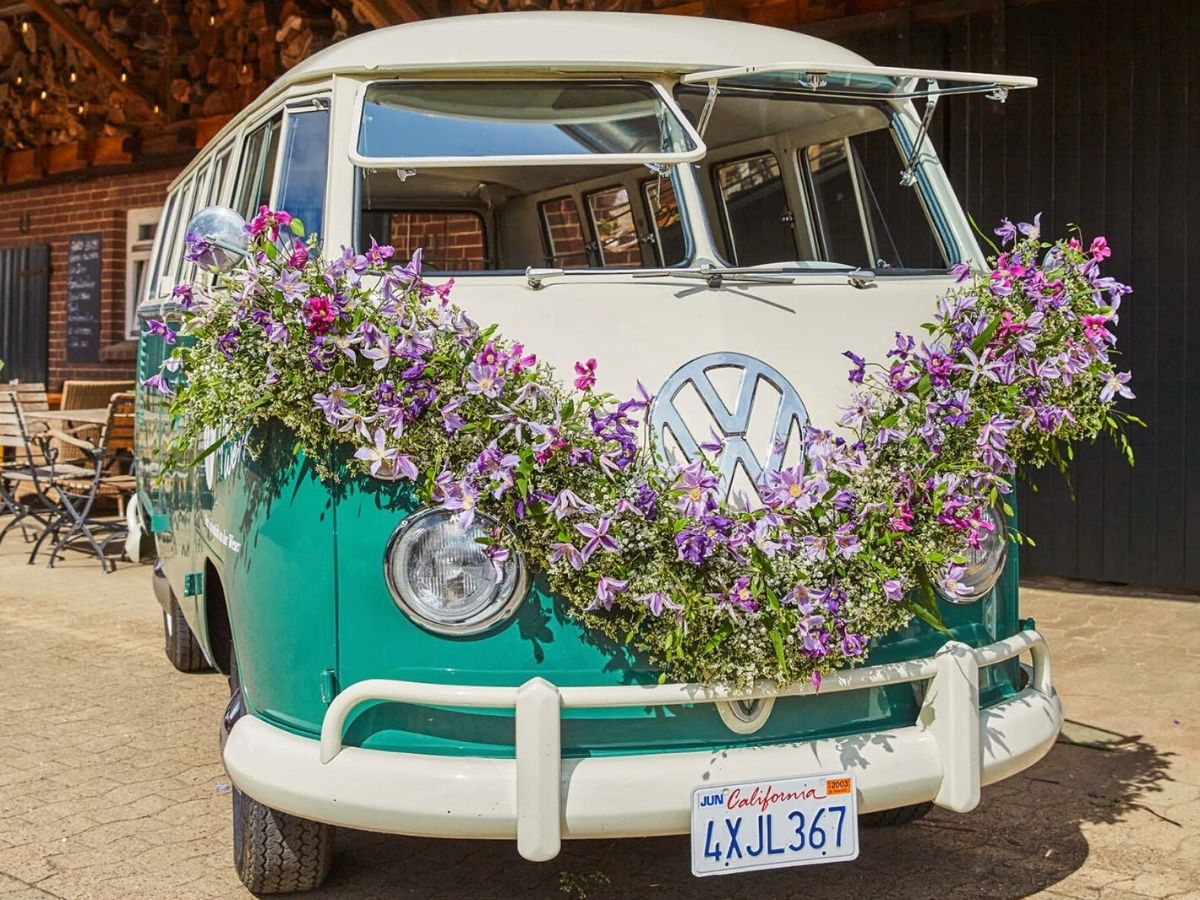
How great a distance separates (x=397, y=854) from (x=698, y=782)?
1.40m

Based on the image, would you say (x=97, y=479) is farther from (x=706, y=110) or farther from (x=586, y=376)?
(x=586, y=376)

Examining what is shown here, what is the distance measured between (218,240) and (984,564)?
2036 mm

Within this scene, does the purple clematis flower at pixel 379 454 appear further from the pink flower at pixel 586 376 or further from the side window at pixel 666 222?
the side window at pixel 666 222

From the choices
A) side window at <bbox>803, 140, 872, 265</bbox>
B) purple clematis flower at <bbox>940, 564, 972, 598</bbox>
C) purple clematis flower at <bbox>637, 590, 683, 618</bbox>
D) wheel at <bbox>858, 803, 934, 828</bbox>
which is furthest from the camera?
side window at <bbox>803, 140, 872, 265</bbox>

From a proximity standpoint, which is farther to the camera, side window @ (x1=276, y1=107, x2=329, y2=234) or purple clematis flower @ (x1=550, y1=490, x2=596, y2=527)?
side window @ (x1=276, y1=107, x2=329, y2=234)

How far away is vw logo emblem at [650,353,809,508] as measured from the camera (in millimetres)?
3363

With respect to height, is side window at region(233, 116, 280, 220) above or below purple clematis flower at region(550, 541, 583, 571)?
above

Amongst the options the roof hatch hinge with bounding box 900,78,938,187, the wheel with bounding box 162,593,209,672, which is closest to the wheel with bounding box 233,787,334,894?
the roof hatch hinge with bounding box 900,78,938,187

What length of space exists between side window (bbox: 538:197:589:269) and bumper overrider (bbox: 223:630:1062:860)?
6.63 feet

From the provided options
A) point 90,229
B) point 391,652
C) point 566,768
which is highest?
point 90,229

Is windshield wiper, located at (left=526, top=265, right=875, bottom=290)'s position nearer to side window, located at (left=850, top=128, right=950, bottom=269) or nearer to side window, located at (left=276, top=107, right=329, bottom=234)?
side window, located at (left=850, top=128, right=950, bottom=269)

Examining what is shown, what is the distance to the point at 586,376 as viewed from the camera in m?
3.32

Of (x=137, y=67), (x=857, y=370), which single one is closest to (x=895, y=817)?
(x=857, y=370)

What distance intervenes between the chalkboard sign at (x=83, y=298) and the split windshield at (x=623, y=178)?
8.78m
